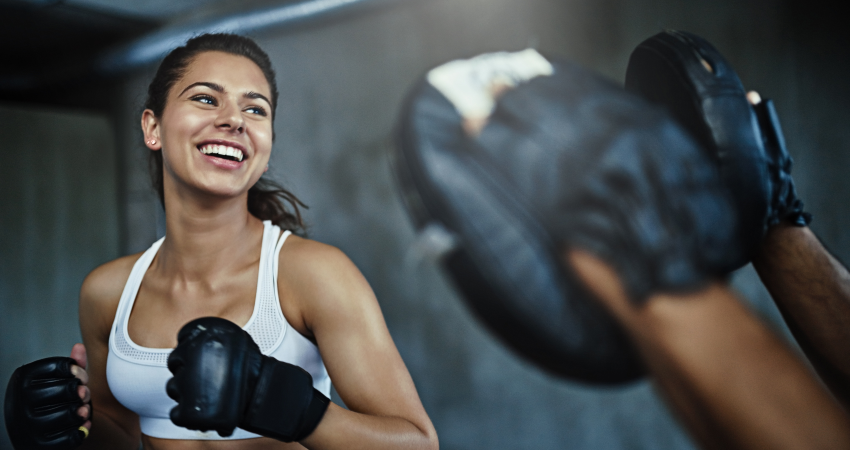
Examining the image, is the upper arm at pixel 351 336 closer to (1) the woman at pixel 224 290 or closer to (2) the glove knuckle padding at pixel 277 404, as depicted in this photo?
(1) the woman at pixel 224 290

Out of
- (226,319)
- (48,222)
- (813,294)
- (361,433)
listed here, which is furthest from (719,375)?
(48,222)

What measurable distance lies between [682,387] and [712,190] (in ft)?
0.98

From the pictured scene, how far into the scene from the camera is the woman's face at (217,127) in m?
0.97

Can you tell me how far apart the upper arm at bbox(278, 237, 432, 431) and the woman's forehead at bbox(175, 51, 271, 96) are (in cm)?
34

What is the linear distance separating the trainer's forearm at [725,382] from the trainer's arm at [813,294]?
0.36 feet

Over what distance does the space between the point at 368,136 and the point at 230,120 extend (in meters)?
1.01

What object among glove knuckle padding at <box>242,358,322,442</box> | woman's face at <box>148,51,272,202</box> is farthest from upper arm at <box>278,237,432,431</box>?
woman's face at <box>148,51,272,202</box>

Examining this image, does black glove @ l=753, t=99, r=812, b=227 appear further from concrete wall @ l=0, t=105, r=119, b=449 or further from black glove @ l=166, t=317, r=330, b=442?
concrete wall @ l=0, t=105, r=119, b=449

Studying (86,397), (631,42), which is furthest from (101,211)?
(631,42)

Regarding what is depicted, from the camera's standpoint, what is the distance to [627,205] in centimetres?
84

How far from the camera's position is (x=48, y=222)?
9.37 ft

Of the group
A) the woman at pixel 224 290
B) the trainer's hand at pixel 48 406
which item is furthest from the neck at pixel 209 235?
the trainer's hand at pixel 48 406

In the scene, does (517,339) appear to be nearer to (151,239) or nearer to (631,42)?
(631,42)

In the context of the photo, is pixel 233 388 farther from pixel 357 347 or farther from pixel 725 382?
pixel 725 382
